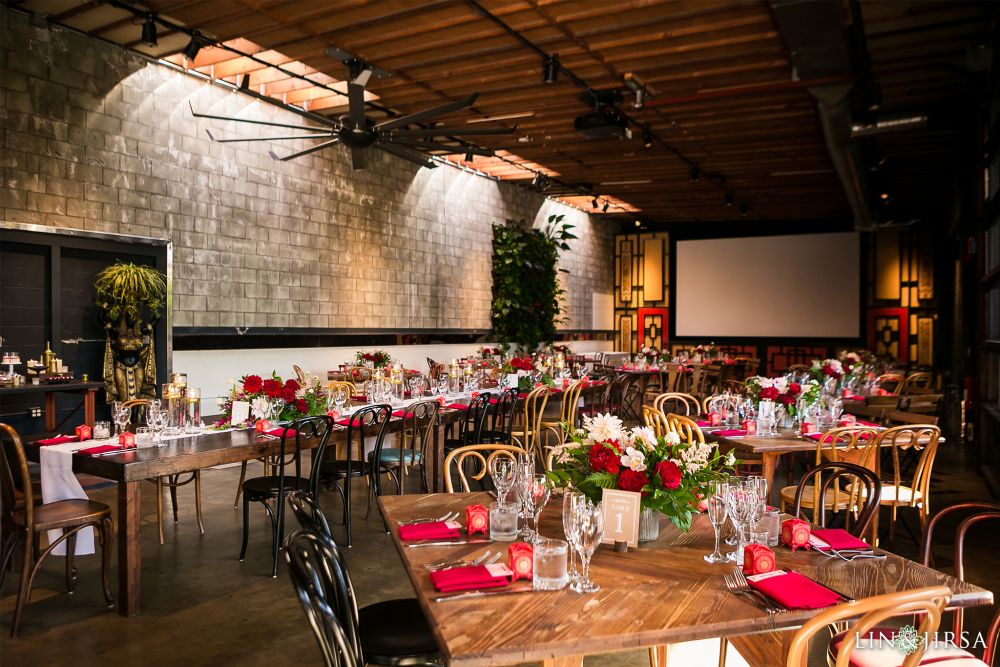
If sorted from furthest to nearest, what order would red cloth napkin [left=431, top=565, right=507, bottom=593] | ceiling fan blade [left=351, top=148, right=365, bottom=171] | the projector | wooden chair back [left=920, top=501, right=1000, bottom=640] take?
the projector, ceiling fan blade [left=351, top=148, right=365, bottom=171], wooden chair back [left=920, top=501, right=1000, bottom=640], red cloth napkin [left=431, top=565, right=507, bottom=593]

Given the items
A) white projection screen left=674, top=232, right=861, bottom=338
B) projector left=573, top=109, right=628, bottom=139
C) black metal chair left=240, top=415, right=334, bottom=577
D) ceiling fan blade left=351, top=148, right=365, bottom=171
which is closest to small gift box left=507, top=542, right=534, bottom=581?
black metal chair left=240, top=415, right=334, bottom=577

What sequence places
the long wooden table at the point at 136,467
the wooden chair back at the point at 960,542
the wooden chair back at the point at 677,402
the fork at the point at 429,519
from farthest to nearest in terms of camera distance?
the wooden chair back at the point at 677,402 < the long wooden table at the point at 136,467 < the fork at the point at 429,519 < the wooden chair back at the point at 960,542

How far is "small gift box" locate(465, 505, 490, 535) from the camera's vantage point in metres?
2.41

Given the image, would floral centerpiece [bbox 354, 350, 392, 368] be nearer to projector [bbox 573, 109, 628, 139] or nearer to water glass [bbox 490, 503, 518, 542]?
projector [bbox 573, 109, 628, 139]

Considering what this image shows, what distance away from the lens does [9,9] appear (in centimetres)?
605

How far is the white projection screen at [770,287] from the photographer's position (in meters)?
15.9

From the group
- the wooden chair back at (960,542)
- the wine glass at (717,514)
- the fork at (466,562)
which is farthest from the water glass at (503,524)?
the wooden chair back at (960,542)

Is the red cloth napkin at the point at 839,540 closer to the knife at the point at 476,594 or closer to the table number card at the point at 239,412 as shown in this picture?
the knife at the point at 476,594

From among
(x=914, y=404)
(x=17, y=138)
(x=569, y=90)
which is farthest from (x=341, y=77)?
(x=914, y=404)

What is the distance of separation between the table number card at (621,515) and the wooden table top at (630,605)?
5 cm

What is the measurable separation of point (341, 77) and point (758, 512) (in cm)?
675

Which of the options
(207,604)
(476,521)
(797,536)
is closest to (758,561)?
(797,536)

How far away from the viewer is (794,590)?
1.87 metres

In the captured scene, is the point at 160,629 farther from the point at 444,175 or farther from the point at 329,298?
the point at 444,175
